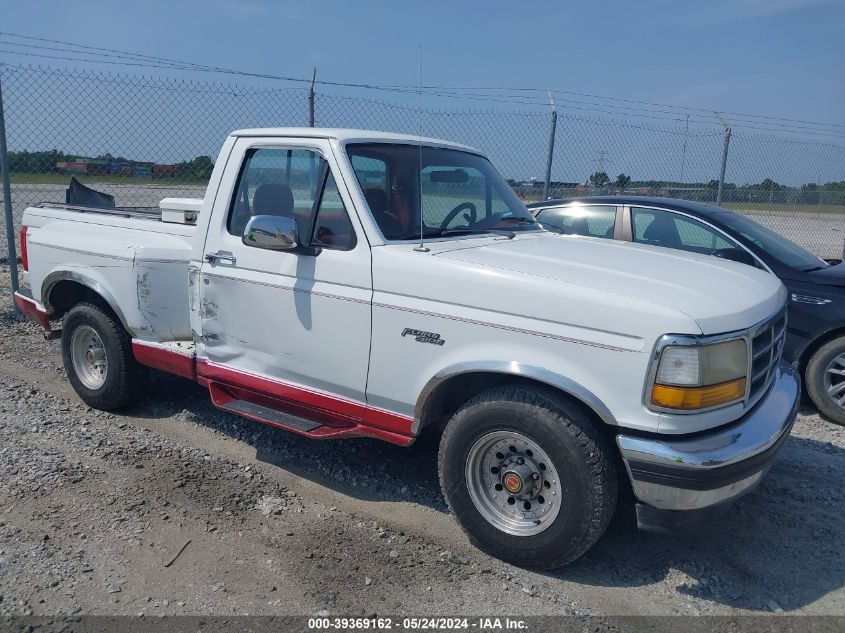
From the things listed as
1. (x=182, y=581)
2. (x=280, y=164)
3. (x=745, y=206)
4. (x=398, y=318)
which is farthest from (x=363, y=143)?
(x=745, y=206)

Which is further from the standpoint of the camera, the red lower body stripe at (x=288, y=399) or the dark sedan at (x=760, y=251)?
the dark sedan at (x=760, y=251)

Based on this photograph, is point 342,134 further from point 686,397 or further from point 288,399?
point 686,397

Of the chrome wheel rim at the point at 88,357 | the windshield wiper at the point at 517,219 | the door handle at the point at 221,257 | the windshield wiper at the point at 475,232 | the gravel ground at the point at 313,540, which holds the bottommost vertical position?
the gravel ground at the point at 313,540

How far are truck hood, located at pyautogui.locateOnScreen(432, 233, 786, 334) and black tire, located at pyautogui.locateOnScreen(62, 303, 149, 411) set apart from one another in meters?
2.70

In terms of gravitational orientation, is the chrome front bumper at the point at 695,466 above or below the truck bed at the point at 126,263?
below

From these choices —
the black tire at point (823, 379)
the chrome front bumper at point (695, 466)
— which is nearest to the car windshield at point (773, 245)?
the black tire at point (823, 379)

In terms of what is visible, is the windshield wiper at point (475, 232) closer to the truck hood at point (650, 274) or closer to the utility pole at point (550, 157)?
the truck hood at point (650, 274)

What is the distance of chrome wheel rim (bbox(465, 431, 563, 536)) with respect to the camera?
3291 millimetres

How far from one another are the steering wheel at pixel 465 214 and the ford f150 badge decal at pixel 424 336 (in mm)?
904

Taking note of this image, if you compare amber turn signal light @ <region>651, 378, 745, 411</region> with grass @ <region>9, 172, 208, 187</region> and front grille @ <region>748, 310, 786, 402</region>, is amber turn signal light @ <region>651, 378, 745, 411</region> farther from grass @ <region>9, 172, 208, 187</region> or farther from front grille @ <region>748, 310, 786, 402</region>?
grass @ <region>9, 172, 208, 187</region>

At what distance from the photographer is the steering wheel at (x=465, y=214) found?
4211mm

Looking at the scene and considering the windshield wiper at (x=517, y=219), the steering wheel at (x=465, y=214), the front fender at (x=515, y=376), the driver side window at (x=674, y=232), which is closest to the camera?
the front fender at (x=515, y=376)

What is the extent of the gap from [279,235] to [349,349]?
28.6 inches

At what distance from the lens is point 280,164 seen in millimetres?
4246
